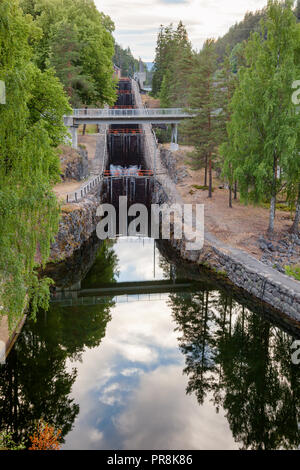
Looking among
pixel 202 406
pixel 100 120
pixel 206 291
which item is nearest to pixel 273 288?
pixel 206 291

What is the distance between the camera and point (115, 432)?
36.7 feet

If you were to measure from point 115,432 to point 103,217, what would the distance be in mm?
26914

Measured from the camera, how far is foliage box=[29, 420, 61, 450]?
1039 centimetres

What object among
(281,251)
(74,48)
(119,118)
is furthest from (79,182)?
(281,251)

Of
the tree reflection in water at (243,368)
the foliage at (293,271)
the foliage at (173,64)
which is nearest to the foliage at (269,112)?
the foliage at (293,271)

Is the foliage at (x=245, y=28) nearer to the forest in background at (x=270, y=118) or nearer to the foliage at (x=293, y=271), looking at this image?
the forest in background at (x=270, y=118)

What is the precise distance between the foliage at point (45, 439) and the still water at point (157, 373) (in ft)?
0.94

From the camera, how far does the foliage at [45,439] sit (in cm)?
1039

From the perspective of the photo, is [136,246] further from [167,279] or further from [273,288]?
[273,288]

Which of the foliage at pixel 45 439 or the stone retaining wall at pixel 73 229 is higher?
the stone retaining wall at pixel 73 229

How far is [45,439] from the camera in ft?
34.5

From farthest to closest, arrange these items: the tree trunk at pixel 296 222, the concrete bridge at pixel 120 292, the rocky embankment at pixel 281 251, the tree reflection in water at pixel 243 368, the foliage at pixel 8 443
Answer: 1. the tree trunk at pixel 296 222
2. the rocky embankment at pixel 281 251
3. the concrete bridge at pixel 120 292
4. the tree reflection in water at pixel 243 368
5. the foliage at pixel 8 443

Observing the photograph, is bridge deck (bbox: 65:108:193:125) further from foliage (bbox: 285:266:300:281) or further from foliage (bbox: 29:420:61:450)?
foliage (bbox: 29:420:61:450)

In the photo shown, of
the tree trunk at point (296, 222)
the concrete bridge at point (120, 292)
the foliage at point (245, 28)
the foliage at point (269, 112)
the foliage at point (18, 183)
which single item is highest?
the foliage at point (245, 28)
